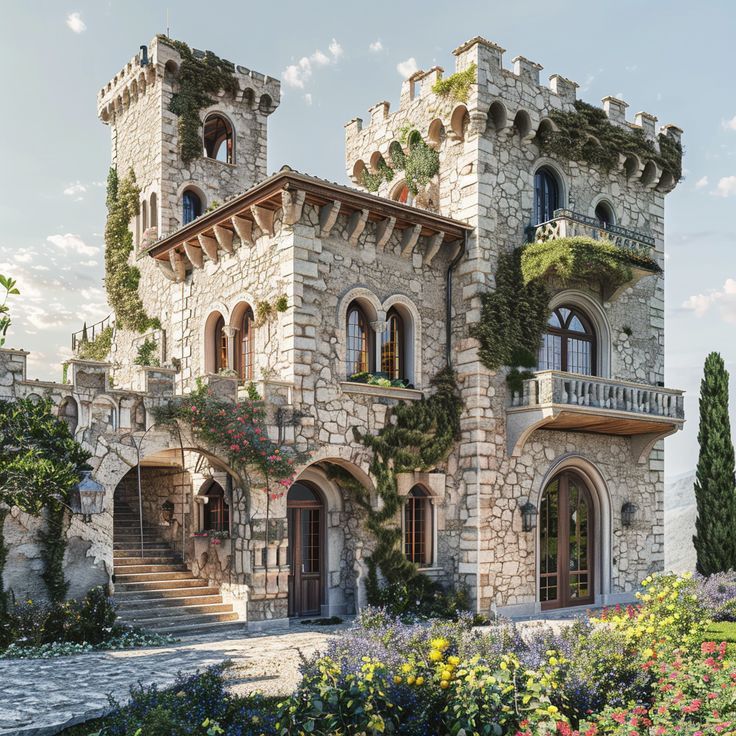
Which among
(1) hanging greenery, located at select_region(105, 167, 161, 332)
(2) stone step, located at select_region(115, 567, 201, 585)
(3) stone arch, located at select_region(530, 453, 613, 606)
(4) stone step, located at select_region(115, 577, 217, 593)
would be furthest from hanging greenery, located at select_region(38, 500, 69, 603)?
(3) stone arch, located at select_region(530, 453, 613, 606)

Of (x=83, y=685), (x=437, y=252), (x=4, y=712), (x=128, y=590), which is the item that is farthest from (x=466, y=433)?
(x=4, y=712)

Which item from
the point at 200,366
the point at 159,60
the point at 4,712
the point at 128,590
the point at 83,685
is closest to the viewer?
the point at 4,712

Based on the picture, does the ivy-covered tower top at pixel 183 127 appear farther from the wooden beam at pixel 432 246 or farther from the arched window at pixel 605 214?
the arched window at pixel 605 214

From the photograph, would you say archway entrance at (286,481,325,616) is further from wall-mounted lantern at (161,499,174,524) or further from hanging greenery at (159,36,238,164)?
hanging greenery at (159,36,238,164)

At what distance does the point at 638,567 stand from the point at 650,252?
762 centimetres

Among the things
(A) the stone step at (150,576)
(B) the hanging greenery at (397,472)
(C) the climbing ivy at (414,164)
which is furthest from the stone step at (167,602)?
(C) the climbing ivy at (414,164)

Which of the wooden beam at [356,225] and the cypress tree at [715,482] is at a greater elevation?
the wooden beam at [356,225]

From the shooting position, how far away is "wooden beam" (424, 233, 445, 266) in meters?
17.5

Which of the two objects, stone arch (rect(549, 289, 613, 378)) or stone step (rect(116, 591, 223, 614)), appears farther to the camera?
stone arch (rect(549, 289, 613, 378))

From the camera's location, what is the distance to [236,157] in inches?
975

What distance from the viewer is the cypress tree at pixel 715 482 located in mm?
20750

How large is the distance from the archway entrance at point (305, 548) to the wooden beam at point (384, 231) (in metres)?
5.01

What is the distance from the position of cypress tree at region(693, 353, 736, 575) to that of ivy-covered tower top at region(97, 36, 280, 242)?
549 inches

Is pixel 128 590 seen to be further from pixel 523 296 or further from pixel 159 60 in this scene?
pixel 159 60
